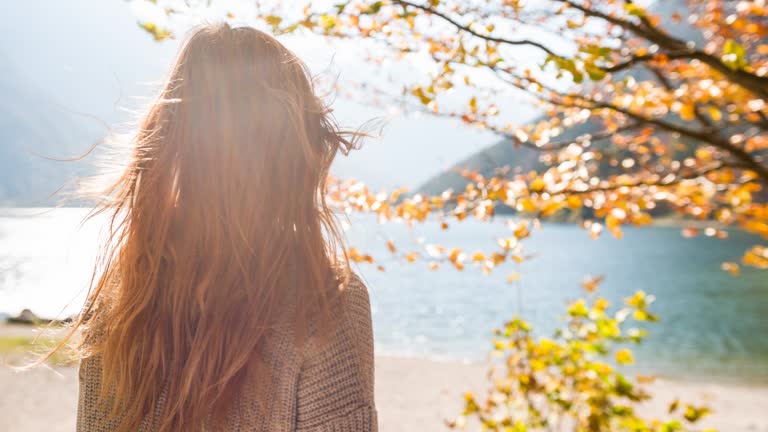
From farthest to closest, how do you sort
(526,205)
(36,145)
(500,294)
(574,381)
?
(500,294)
(36,145)
(574,381)
(526,205)

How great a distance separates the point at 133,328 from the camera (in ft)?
3.24

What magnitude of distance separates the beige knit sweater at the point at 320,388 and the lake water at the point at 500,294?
390 mm

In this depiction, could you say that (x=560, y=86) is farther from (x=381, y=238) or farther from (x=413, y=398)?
(x=413, y=398)

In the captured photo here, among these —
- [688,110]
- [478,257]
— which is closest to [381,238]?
[478,257]

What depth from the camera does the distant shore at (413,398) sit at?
303 inches

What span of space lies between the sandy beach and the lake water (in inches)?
114

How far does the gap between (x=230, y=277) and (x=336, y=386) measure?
0.26m

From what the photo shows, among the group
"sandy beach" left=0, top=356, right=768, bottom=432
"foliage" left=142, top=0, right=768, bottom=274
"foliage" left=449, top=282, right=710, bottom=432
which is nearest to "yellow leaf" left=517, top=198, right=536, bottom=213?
"foliage" left=142, top=0, right=768, bottom=274

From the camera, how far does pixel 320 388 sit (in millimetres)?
902

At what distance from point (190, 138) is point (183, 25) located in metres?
0.74

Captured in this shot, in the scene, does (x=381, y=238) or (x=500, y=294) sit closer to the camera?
(x=381, y=238)

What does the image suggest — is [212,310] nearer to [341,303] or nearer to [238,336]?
[238,336]

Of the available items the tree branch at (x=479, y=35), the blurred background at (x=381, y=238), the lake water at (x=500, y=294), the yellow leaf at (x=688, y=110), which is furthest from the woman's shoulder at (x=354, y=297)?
the yellow leaf at (x=688, y=110)

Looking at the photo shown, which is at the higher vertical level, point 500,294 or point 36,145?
point 500,294
